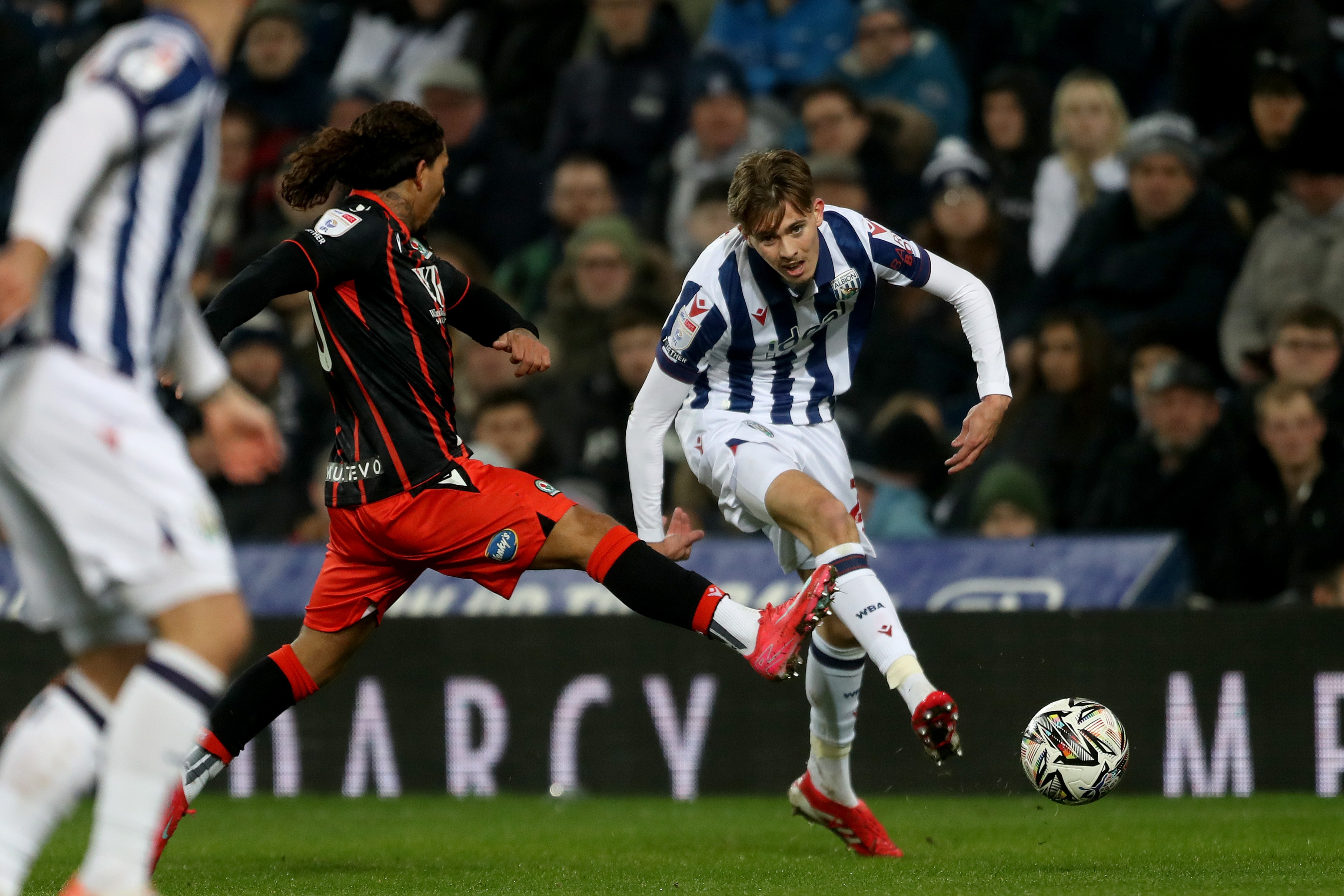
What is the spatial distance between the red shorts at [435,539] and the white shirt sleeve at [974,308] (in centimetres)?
148

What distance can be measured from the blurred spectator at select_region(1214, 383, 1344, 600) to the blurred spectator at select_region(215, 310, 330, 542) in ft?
16.8

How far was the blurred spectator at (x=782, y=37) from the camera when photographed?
12.3 meters

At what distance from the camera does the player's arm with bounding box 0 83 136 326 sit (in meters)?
3.35

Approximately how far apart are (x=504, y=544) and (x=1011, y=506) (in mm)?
4142

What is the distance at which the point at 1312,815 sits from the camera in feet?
23.4

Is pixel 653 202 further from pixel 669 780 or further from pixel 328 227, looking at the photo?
pixel 328 227

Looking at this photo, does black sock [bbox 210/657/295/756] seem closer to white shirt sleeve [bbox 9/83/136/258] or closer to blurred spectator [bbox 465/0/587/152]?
white shirt sleeve [bbox 9/83/136/258]

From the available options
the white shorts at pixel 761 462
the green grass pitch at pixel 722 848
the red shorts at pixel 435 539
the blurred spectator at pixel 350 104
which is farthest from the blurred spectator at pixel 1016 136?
the red shorts at pixel 435 539

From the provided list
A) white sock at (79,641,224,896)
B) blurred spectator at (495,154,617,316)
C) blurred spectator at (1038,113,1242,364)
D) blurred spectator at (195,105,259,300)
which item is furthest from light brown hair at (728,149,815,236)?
blurred spectator at (195,105,259,300)

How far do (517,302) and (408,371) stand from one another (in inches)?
233

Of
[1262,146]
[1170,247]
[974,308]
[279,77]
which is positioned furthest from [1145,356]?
[279,77]

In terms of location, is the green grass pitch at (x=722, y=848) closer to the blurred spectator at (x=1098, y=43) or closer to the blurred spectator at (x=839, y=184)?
the blurred spectator at (x=839, y=184)

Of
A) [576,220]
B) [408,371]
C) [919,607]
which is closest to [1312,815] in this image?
[919,607]

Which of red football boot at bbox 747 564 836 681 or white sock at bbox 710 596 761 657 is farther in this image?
white sock at bbox 710 596 761 657
